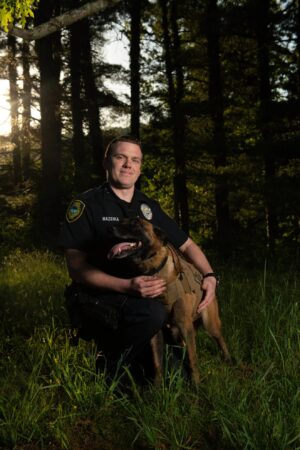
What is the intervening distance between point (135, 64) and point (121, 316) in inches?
595

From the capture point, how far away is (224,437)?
9.45 feet

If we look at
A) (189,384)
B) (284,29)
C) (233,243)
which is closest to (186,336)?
(189,384)

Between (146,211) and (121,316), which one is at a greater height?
(146,211)

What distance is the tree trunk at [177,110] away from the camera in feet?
58.0

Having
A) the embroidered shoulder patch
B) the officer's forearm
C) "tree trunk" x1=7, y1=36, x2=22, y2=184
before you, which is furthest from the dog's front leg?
"tree trunk" x1=7, y1=36, x2=22, y2=184

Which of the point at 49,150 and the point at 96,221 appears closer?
the point at 96,221

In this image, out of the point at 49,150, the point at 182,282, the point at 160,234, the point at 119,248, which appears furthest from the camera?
the point at 49,150

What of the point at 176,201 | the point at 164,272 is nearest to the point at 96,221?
the point at 164,272

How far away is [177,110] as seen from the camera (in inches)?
693

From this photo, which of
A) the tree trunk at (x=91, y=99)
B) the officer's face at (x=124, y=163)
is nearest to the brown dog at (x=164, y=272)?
the officer's face at (x=124, y=163)

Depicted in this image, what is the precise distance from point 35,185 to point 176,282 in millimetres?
14788

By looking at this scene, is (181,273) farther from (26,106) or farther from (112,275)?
(26,106)

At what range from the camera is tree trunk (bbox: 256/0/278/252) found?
41.2 ft

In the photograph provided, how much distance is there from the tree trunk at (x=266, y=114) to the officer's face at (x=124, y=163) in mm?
8704
